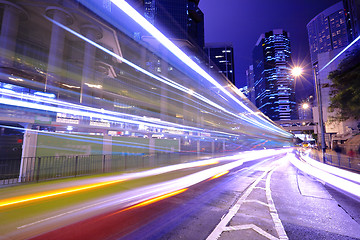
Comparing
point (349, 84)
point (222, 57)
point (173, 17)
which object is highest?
point (222, 57)

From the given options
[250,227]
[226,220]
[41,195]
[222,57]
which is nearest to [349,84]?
[250,227]

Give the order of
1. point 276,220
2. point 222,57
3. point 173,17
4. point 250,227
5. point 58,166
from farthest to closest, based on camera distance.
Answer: point 222,57
point 173,17
point 58,166
point 276,220
point 250,227

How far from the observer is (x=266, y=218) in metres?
4.96

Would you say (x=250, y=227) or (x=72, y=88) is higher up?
(x=72, y=88)

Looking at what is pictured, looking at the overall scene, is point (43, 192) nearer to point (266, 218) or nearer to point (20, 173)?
point (20, 173)

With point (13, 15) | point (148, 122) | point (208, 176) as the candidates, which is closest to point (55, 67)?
point (13, 15)

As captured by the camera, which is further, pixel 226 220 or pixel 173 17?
pixel 173 17

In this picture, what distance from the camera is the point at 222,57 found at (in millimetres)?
188500

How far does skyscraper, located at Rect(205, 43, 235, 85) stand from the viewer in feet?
611

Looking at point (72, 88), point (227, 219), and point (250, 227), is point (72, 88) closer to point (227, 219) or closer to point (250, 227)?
point (227, 219)

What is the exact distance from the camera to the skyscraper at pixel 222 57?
186 meters

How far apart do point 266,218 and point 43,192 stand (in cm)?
836

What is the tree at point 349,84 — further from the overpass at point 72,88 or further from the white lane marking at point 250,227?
the white lane marking at point 250,227

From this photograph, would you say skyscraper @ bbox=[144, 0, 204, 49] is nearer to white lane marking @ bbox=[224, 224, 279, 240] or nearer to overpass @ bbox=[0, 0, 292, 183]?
overpass @ bbox=[0, 0, 292, 183]
